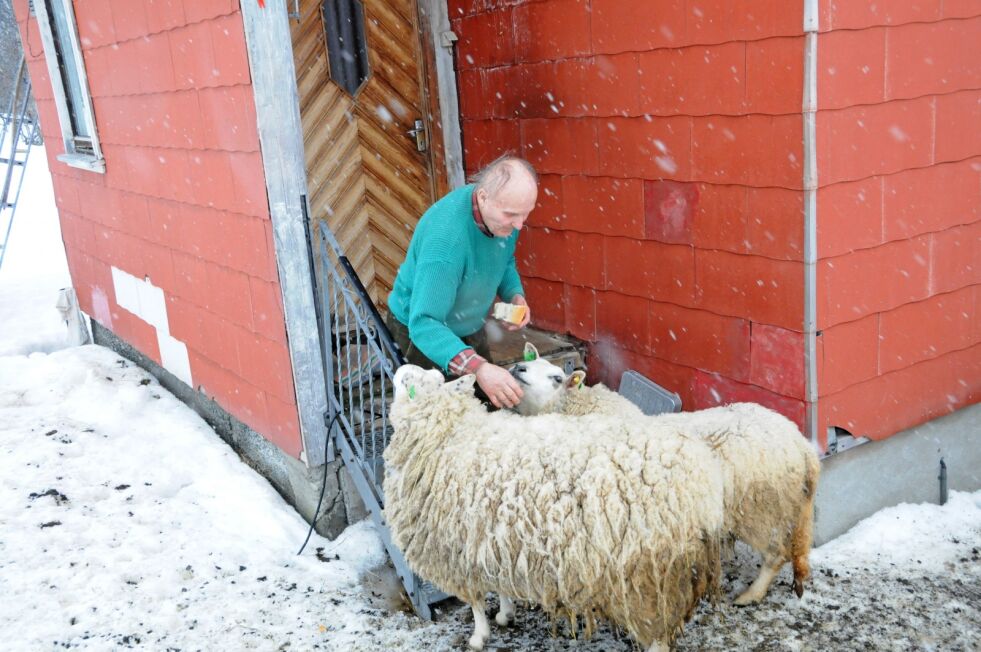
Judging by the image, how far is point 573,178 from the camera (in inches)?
197

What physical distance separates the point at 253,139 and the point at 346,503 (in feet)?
6.52

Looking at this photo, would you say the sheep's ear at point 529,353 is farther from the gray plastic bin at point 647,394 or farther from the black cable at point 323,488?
the black cable at point 323,488

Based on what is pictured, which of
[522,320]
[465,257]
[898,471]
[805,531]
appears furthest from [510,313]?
[898,471]

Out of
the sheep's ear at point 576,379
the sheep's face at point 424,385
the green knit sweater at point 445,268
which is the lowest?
the sheep's ear at point 576,379

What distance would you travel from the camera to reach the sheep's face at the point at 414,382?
3451mm

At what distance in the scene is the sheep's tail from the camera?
354 centimetres

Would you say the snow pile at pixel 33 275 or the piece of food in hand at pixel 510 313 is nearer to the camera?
the piece of food in hand at pixel 510 313

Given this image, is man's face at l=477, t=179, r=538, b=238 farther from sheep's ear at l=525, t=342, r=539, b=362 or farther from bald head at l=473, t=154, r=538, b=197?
sheep's ear at l=525, t=342, r=539, b=362

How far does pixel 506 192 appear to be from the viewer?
11.1 ft

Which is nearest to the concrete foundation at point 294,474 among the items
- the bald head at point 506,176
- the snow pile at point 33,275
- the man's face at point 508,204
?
the man's face at point 508,204

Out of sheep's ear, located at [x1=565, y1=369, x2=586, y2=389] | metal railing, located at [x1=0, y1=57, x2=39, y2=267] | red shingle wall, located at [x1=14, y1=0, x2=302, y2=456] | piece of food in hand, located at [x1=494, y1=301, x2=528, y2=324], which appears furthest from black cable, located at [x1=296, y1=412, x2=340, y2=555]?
metal railing, located at [x1=0, y1=57, x2=39, y2=267]

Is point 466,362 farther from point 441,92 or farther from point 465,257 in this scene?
point 441,92

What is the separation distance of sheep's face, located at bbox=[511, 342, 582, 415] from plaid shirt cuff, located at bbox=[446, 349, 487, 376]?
172 millimetres

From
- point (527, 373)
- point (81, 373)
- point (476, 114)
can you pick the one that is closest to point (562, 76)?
point (476, 114)
